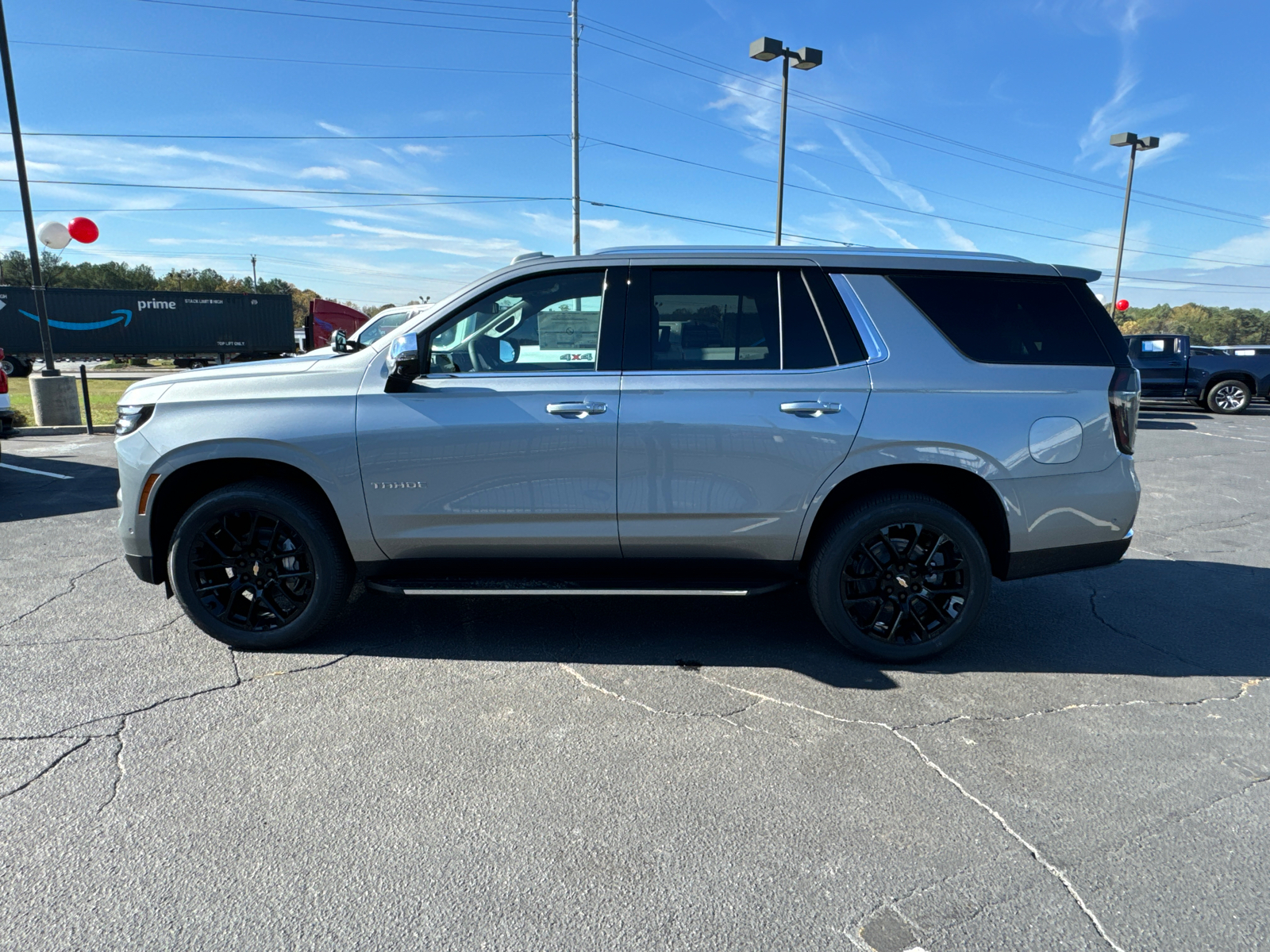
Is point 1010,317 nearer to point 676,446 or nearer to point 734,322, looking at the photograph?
point 734,322

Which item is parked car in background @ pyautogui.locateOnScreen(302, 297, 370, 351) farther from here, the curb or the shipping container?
the curb

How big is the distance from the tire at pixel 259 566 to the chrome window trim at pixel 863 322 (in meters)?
2.71

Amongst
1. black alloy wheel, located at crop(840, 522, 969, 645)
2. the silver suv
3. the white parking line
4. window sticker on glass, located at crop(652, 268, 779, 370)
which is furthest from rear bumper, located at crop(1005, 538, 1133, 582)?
the white parking line

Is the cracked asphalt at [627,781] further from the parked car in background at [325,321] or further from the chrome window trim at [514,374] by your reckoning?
the parked car in background at [325,321]

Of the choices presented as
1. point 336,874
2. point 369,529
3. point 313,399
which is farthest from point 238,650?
point 336,874

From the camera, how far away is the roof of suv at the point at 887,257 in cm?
389

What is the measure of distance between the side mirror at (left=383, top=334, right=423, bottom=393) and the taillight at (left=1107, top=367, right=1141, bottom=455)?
10.6ft

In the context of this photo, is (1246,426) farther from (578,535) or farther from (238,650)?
(238,650)

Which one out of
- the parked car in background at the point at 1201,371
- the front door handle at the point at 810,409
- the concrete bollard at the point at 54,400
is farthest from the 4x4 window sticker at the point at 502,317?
the parked car in background at the point at 1201,371

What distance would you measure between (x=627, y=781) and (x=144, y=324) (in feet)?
117

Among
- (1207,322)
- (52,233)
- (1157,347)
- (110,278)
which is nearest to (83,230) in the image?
(52,233)

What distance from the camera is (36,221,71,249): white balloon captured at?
14398 millimetres

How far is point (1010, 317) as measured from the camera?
3.88 meters

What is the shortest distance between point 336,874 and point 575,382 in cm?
222
